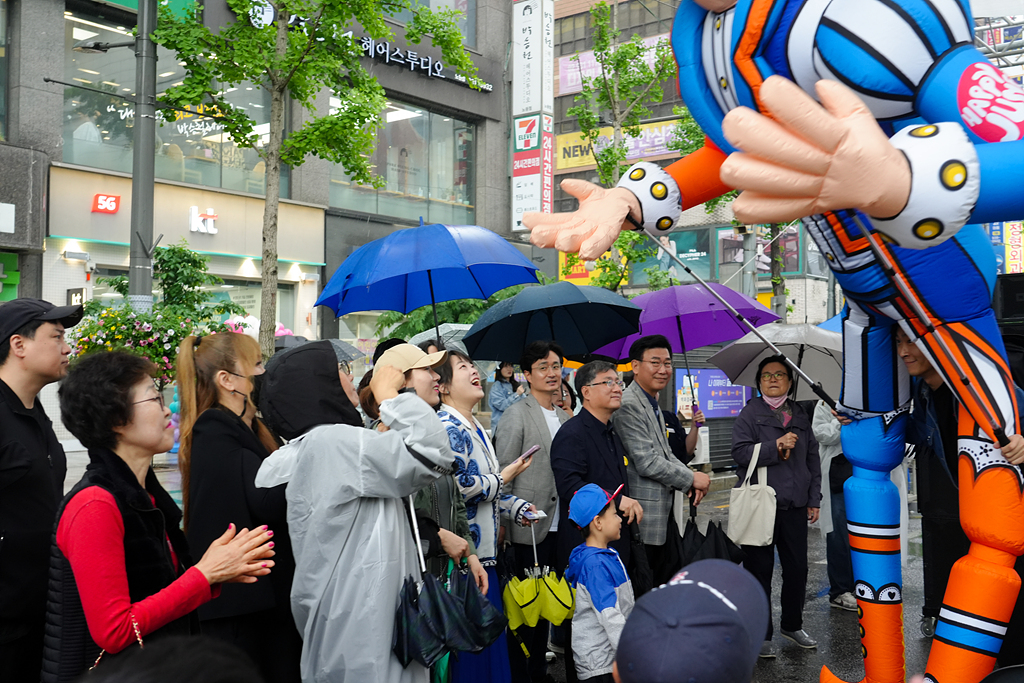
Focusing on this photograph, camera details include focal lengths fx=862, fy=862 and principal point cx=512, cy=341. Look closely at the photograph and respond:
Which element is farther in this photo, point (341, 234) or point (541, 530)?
point (341, 234)

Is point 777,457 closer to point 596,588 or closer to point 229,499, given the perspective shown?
point 596,588

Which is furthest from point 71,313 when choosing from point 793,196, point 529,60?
point 529,60

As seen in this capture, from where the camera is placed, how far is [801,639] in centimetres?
528

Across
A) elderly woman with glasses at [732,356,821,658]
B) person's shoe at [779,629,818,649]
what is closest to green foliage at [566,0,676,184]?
elderly woman with glasses at [732,356,821,658]

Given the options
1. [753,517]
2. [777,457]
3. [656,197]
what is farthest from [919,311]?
[777,457]

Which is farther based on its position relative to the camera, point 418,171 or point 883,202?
point 418,171

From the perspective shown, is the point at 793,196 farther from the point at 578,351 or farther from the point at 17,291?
the point at 17,291

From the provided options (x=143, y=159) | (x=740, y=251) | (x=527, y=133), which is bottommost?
(x=143, y=159)

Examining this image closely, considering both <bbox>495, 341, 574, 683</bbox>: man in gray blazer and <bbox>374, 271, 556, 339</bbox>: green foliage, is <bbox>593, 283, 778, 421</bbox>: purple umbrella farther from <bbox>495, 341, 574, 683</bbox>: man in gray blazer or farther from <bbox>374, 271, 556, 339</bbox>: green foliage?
<bbox>374, 271, 556, 339</bbox>: green foliage

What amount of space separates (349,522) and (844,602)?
4593mm

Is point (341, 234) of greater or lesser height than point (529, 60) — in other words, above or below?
below

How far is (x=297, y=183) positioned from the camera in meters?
17.9

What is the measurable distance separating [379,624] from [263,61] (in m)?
7.34

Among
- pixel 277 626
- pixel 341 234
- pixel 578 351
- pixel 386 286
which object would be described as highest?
pixel 341 234
